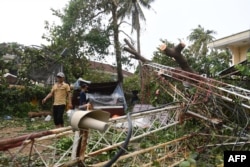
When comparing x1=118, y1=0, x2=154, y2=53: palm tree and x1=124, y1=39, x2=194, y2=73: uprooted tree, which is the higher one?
x1=118, y1=0, x2=154, y2=53: palm tree

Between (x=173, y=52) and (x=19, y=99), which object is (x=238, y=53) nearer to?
(x=173, y=52)

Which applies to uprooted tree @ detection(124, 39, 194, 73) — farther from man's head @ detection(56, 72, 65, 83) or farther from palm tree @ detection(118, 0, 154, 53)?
palm tree @ detection(118, 0, 154, 53)

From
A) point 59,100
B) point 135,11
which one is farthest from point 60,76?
point 135,11

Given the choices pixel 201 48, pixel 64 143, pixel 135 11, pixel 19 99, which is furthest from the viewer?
pixel 201 48

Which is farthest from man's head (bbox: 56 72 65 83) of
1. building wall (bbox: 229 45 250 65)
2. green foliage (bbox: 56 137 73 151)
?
building wall (bbox: 229 45 250 65)

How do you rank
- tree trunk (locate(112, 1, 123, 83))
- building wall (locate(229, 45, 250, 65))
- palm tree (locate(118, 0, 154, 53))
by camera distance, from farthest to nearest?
palm tree (locate(118, 0, 154, 53))
tree trunk (locate(112, 1, 123, 83))
building wall (locate(229, 45, 250, 65))

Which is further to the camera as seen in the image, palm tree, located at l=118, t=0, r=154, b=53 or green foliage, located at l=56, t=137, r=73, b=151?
palm tree, located at l=118, t=0, r=154, b=53

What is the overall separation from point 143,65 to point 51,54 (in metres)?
8.75

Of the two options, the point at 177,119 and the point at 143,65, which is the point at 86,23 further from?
the point at 177,119

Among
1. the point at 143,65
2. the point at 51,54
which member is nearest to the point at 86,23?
the point at 51,54

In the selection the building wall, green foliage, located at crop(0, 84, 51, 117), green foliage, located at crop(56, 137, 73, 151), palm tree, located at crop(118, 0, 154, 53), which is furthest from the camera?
palm tree, located at crop(118, 0, 154, 53)

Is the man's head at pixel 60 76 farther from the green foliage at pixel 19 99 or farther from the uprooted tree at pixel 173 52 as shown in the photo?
the green foliage at pixel 19 99

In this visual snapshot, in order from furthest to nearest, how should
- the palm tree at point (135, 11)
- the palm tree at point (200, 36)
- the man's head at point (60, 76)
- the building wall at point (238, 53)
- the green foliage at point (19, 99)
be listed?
the palm tree at point (200, 36) → the palm tree at point (135, 11) → the green foliage at point (19, 99) → the building wall at point (238, 53) → the man's head at point (60, 76)

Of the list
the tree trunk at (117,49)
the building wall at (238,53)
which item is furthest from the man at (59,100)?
the tree trunk at (117,49)
